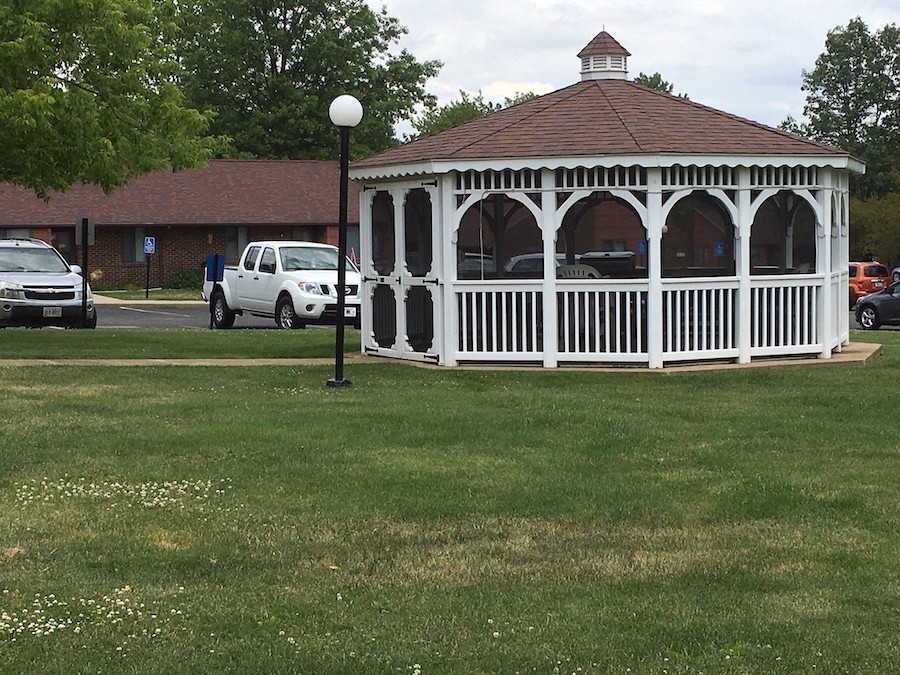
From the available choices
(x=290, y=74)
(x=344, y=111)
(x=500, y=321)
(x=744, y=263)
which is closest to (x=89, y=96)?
(x=344, y=111)

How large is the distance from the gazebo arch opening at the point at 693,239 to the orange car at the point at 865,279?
2506cm

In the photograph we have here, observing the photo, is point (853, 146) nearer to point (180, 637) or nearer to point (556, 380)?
point (556, 380)

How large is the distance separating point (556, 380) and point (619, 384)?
73cm

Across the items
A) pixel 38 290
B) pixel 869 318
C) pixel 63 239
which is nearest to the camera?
pixel 38 290

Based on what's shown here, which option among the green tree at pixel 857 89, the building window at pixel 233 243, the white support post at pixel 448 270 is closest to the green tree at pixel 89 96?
the white support post at pixel 448 270

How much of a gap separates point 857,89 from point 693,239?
5311 centimetres

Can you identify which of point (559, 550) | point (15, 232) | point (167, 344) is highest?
point (15, 232)

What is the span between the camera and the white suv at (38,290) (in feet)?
81.8

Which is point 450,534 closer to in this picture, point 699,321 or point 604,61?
point 699,321

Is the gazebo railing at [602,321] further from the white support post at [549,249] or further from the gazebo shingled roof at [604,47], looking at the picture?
the gazebo shingled roof at [604,47]

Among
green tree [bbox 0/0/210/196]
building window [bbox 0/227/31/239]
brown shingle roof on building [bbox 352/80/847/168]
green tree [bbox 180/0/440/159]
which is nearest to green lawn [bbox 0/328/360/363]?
green tree [bbox 0/0/210/196]

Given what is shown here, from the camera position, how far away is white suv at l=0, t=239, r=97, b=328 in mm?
24938

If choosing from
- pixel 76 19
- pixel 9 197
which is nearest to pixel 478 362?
pixel 76 19

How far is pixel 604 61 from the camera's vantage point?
19.0 meters
